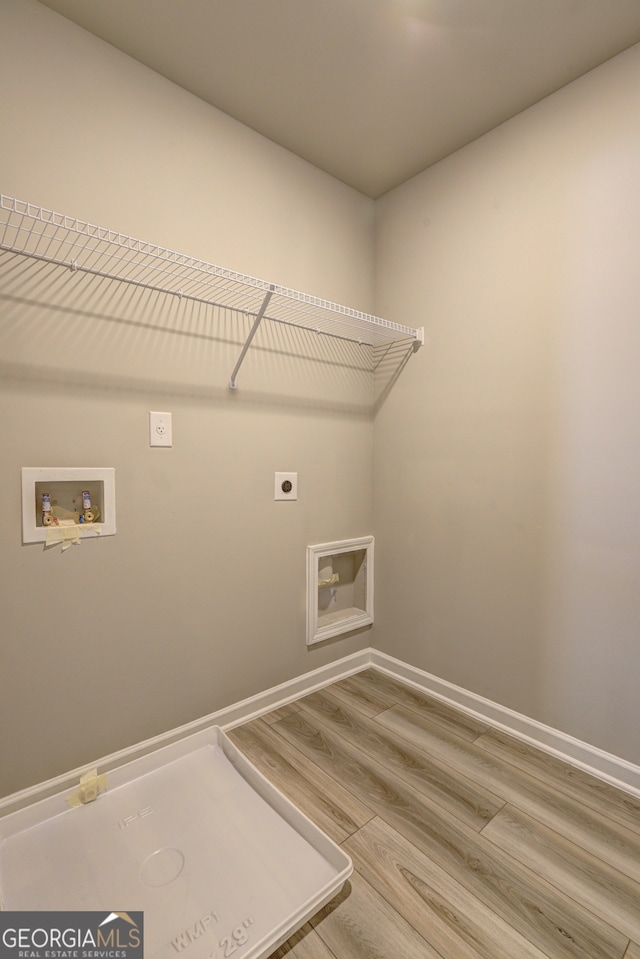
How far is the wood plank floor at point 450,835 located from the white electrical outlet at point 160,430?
3.76 ft

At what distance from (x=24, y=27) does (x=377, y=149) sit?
1242mm

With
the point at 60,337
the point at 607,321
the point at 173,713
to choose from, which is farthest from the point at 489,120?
the point at 173,713

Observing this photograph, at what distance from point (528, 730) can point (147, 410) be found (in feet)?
5.97

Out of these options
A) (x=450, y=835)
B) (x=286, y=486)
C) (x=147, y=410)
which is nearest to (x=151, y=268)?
(x=147, y=410)

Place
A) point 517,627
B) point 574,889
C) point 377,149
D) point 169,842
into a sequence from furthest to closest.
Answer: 1. point 377,149
2. point 517,627
3. point 169,842
4. point 574,889

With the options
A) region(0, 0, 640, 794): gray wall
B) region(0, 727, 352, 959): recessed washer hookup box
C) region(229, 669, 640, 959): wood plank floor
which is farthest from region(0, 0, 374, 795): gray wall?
region(229, 669, 640, 959): wood plank floor

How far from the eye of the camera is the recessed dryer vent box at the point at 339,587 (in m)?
2.02

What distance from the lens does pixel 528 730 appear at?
169cm

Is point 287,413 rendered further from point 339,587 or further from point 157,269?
point 339,587

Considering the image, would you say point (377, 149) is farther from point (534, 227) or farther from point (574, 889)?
point (574, 889)

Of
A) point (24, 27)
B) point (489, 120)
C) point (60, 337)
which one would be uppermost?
point (489, 120)

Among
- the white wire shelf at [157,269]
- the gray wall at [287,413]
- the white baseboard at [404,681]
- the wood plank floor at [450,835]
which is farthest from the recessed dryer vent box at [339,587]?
the white wire shelf at [157,269]

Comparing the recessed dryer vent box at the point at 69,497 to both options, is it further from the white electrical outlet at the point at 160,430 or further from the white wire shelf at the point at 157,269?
the white wire shelf at the point at 157,269

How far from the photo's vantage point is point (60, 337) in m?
1.35
